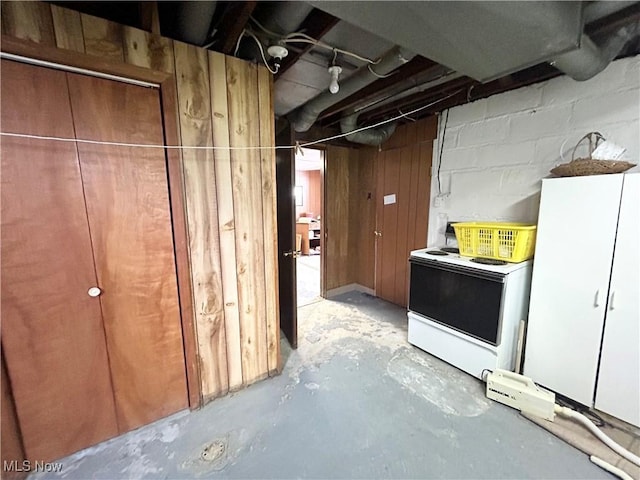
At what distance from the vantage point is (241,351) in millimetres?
2023

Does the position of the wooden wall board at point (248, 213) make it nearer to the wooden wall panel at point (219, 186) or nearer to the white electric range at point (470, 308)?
the wooden wall panel at point (219, 186)

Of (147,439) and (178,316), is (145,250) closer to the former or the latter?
(178,316)

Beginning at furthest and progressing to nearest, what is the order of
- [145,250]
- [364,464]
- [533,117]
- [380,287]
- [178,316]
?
1. [380,287]
2. [533,117]
3. [178,316]
4. [145,250]
5. [364,464]

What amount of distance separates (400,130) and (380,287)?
2.14 meters

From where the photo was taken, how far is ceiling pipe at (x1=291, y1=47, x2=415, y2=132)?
5.27 ft

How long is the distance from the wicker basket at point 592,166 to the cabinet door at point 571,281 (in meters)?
0.07

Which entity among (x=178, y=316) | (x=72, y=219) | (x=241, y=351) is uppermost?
(x=72, y=219)

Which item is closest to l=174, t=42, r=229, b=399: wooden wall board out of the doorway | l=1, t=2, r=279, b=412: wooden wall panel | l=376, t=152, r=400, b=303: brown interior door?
l=1, t=2, r=279, b=412: wooden wall panel

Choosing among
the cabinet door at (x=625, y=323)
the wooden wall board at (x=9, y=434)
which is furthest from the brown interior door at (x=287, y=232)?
the cabinet door at (x=625, y=323)

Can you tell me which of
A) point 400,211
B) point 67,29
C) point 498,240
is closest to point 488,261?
point 498,240

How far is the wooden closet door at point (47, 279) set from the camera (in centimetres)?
127

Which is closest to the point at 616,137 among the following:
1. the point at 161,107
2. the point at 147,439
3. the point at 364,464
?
the point at 364,464

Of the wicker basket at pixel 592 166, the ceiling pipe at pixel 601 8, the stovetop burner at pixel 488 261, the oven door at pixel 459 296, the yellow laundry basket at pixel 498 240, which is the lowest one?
the oven door at pixel 459 296

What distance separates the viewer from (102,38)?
1334mm
